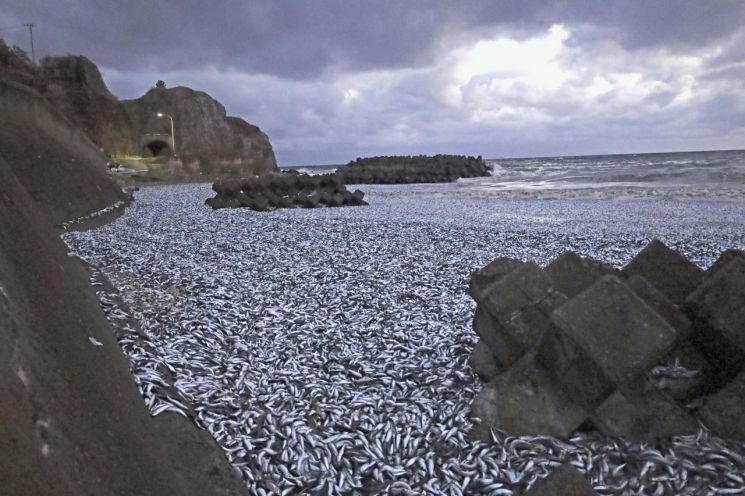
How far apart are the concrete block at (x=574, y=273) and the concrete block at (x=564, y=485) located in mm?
1753

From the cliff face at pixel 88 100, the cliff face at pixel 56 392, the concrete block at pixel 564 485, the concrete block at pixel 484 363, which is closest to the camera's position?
the cliff face at pixel 56 392

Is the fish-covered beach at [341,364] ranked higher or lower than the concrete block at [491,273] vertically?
lower

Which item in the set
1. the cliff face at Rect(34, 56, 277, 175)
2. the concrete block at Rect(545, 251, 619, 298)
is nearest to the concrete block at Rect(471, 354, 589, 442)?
the concrete block at Rect(545, 251, 619, 298)

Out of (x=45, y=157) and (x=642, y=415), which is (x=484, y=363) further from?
(x=45, y=157)

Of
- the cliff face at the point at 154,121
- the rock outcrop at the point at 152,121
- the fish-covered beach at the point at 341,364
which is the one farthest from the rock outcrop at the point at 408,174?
the fish-covered beach at the point at 341,364

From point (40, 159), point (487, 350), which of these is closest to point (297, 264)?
point (487, 350)

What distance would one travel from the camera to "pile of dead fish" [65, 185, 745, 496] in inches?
108

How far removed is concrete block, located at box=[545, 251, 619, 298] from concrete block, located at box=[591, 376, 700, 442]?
2.85ft

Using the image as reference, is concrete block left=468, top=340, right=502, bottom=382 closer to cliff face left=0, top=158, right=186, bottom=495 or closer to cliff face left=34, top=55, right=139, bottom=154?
cliff face left=0, top=158, right=186, bottom=495

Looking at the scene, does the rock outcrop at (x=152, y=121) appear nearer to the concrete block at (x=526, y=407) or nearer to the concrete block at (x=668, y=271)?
the concrete block at (x=526, y=407)

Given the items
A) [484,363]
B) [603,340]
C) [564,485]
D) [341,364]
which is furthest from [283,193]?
[564,485]

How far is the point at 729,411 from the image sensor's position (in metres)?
2.82

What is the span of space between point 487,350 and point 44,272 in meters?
2.96

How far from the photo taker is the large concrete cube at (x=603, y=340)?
2721 mm
